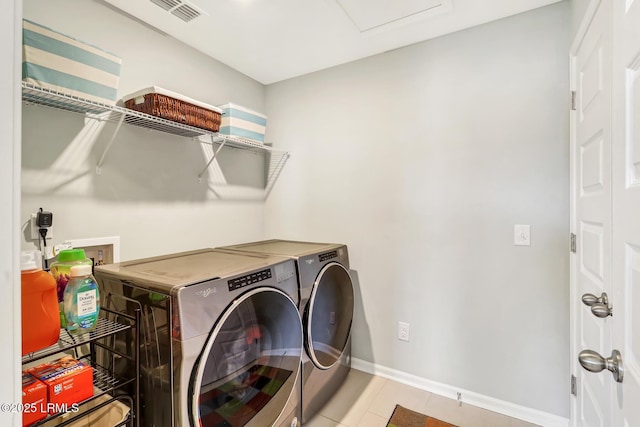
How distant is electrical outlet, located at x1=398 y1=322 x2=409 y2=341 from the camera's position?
78.9 inches

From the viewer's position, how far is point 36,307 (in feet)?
2.60

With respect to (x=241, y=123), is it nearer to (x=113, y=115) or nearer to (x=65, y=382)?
(x=113, y=115)

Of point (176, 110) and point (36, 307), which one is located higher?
point (176, 110)

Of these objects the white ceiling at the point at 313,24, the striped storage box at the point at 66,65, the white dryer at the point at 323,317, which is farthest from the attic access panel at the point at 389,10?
the white dryer at the point at 323,317

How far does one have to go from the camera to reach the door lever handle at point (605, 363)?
0.72 m

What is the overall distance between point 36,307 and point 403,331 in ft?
6.24

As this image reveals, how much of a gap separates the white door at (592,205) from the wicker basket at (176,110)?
5.71 ft

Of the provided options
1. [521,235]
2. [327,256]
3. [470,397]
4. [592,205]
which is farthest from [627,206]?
[470,397]

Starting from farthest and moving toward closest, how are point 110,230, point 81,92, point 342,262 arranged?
point 342,262 < point 110,230 < point 81,92

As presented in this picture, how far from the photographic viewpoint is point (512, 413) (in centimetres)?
170

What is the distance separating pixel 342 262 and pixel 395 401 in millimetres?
915

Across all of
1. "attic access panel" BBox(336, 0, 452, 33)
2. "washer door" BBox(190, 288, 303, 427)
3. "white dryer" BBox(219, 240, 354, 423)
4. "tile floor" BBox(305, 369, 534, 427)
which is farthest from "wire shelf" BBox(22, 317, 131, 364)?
"attic access panel" BBox(336, 0, 452, 33)
